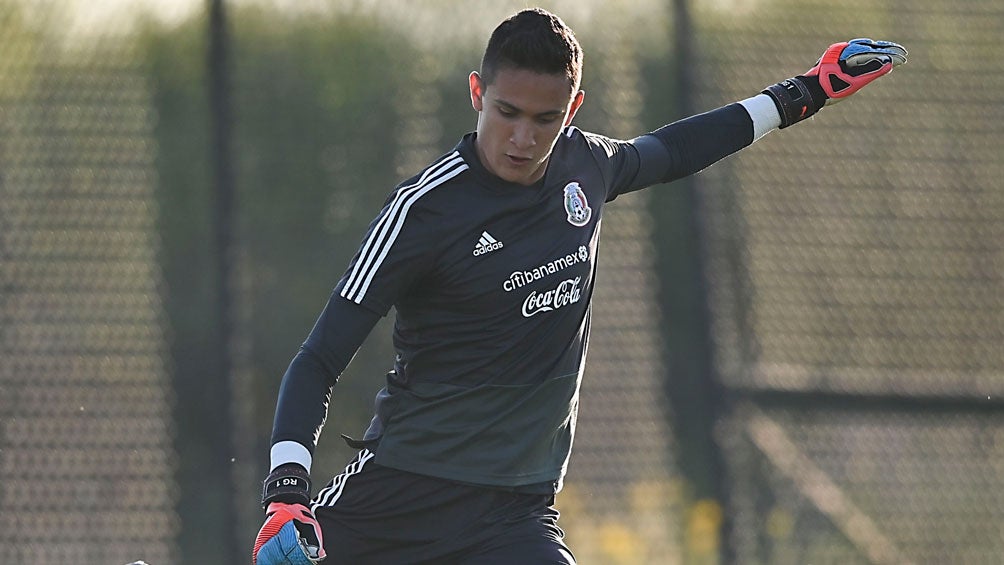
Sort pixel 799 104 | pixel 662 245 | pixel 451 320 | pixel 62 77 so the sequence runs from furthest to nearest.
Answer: pixel 662 245
pixel 62 77
pixel 799 104
pixel 451 320

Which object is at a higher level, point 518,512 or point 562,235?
point 562,235

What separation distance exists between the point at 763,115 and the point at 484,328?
1.17m

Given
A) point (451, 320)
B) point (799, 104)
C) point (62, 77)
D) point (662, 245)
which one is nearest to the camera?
point (451, 320)

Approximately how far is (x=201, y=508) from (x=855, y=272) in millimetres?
3255

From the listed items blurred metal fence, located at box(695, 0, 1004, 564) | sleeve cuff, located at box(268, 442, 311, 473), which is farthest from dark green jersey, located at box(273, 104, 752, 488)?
blurred metal fence, located at box(695, 0, 1004, 564)

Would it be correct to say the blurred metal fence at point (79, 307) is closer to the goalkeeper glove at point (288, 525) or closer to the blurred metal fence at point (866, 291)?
the blurred metal fence at point (866, 291)

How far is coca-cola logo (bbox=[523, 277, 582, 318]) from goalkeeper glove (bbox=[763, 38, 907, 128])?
95 centimetres

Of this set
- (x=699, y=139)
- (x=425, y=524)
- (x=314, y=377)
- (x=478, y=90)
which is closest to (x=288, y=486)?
(x=314, y=377)

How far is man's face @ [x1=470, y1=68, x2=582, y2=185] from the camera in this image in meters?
3.22

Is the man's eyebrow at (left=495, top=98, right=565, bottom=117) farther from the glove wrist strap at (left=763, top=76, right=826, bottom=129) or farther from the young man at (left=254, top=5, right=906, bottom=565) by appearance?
the glove wrist strap at (left=763, top=76, right=826, bottom=129)

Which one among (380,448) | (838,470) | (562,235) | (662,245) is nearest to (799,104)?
(562,235)

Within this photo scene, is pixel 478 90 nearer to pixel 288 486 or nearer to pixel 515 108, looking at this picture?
pixel 515 108

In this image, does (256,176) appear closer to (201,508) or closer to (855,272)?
(201,508)

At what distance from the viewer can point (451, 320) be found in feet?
10.9
